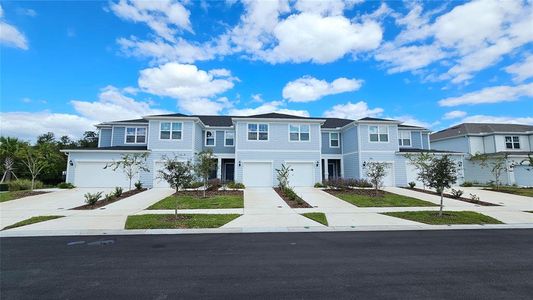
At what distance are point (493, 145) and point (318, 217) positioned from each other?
29.4m

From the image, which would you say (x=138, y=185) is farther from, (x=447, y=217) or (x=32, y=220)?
(x=447, y=217)

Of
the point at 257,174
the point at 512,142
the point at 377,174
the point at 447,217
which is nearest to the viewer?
the point at 447,217

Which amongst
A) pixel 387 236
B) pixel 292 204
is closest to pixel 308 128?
pixel 292 204

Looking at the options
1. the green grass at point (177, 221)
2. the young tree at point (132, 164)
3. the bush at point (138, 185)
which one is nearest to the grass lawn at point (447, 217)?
the green grass at point (177, 221)

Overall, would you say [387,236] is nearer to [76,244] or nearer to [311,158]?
[76,244]

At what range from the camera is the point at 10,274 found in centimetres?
500

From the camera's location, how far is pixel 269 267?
5352 mm

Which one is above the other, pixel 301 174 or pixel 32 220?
pixel 301 174

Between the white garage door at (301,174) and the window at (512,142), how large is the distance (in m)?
23.2

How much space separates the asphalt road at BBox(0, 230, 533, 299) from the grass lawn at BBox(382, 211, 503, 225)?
2263 mm

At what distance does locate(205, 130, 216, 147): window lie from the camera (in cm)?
2673

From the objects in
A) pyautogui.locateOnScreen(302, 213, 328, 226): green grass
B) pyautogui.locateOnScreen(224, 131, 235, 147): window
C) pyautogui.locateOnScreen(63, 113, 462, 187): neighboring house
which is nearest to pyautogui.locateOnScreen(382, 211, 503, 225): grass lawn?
pyautogui.locateOnScreen(302, 213, 328, 226): green grass

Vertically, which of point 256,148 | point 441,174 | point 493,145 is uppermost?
point 493,145

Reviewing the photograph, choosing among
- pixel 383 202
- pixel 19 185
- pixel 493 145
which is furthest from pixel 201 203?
pixel 493 145
